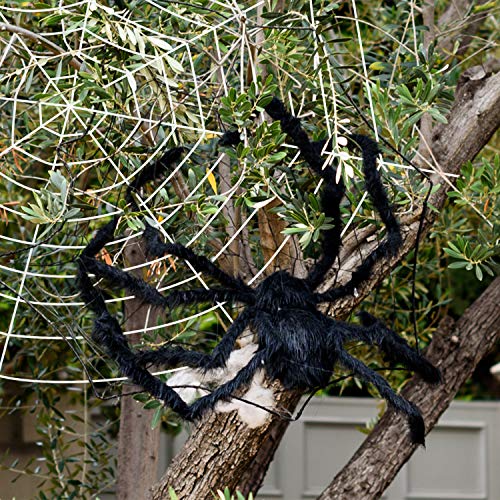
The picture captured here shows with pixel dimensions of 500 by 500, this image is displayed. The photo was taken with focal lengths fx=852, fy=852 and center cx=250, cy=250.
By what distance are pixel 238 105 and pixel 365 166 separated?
0.22 m

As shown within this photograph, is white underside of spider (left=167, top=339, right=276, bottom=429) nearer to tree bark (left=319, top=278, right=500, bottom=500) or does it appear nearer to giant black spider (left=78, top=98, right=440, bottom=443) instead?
giant black spider (left=78, top=98, right=440, bottom=443)

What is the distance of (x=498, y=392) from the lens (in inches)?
218

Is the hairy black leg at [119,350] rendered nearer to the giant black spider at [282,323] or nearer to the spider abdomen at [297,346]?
the giant black spider at [282,323]

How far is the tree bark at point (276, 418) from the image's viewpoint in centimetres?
136

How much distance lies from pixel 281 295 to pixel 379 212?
174 mm

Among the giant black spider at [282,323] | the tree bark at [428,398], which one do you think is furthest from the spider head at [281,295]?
the tree bark at [428,398]

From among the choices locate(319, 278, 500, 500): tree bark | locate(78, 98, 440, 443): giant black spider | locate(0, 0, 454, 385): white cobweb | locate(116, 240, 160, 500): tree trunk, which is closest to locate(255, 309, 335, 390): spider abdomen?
locate(78, 98, 440, 443): giant black spider

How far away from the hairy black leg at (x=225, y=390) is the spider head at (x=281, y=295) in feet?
0.22

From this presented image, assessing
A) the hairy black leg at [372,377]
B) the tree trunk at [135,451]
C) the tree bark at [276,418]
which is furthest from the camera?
the tree trunk at [135,451]

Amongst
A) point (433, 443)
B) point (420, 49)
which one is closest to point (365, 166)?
point (420, 49)

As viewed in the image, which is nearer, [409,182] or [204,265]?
[204,265]

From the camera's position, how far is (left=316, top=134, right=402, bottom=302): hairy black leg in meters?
1.13

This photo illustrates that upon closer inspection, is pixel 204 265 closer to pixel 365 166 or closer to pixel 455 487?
pixel 365 166

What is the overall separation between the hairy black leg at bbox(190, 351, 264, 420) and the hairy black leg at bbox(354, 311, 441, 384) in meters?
0.13
